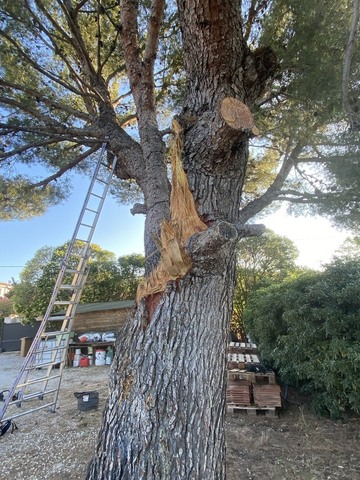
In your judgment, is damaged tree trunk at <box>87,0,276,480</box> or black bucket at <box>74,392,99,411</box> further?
black bucket at <box>74,392,99,411</box>

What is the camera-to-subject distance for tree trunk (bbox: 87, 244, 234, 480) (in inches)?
49.1

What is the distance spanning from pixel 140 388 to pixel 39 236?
10.7 meters

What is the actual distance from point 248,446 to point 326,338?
1.31m

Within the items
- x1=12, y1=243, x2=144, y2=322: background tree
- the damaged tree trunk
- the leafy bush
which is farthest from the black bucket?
x1=12, y1=243, x2=144, y2=322: background tree

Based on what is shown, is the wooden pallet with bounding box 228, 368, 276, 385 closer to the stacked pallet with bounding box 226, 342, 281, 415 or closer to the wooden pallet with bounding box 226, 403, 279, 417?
the stacked pallet with bounding box 226, 342, 281, 415

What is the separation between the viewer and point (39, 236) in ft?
35.3

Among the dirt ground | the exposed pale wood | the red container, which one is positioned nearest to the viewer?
the exposed pale wood

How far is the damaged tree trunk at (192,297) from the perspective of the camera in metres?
1.28

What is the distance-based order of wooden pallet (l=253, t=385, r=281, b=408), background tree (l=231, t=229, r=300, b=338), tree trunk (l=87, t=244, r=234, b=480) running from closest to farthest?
1. tree trunk (l=87, t=244, r=234, b=480)
2. wooden pallet (l=253, t=385, r=281, b=408)
3. background tree (l=231, t=229, r=300, b=338)

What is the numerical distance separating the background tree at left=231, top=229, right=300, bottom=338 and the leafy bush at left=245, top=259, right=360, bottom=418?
202 inches

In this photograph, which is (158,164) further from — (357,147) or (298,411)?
(298,411)

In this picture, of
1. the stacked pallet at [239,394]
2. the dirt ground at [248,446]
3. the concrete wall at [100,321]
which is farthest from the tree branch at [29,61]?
the concrete wall at [100,321]

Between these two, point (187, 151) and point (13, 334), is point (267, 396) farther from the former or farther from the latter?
point (13, 334)

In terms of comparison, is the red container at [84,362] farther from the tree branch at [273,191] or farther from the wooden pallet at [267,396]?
the tree branch at [273,191]
